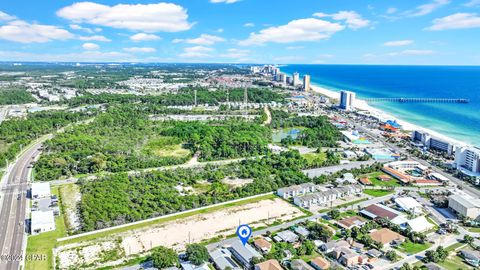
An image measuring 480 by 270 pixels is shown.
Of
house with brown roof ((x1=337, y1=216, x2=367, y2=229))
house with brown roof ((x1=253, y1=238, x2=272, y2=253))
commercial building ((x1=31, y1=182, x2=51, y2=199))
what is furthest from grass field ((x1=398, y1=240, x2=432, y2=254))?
commercial building ((x1=31, y1=182, x2=51, y2=199))

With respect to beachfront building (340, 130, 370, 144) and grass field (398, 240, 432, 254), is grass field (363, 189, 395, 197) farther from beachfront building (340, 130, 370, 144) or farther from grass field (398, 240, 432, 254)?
beachfront building (340, 130, 370, 144)

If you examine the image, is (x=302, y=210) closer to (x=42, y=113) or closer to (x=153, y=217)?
(x=153, y=217)

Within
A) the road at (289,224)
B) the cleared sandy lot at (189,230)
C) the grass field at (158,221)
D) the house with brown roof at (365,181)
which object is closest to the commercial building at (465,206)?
the road at (289,224)

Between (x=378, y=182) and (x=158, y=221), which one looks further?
(x=378, y=182)

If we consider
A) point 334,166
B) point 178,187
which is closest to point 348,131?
point 334,166

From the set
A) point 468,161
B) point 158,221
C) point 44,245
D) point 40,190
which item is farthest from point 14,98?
point 468,161

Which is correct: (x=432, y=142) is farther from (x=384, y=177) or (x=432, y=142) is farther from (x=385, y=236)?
(x=385, y=236)
